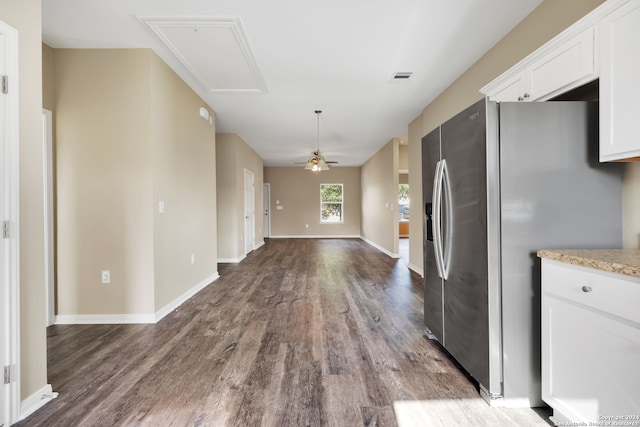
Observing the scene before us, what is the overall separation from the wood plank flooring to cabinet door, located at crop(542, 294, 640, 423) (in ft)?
0.80

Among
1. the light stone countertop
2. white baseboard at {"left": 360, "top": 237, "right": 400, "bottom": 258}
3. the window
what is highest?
the window

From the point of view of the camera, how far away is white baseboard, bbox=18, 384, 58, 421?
1536mm

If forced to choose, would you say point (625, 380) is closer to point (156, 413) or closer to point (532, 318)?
point (532, 318)

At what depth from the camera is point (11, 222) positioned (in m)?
1.47

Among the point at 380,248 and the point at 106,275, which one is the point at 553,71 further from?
the point at 380,248

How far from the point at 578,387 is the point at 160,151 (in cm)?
352

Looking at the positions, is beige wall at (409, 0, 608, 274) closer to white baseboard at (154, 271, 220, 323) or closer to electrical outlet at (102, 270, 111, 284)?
white baseboard at (154, 271, 220, 323)

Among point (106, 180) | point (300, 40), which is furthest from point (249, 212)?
point (300, 40)

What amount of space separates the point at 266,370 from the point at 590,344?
68.8 inches

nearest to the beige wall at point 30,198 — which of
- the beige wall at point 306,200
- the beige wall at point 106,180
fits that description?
the beige wall at point 106,180

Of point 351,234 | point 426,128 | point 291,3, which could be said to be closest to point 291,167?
point 351,234

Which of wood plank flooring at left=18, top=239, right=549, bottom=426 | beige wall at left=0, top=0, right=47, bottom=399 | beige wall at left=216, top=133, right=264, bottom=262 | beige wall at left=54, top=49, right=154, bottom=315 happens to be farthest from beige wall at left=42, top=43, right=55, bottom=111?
beige wall at left=216, top=133, right=264, bottom=262

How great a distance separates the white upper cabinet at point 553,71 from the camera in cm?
160

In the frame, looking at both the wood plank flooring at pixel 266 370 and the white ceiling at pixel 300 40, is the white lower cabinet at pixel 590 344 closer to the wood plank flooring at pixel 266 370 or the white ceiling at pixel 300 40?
the wood plank flooring at pixel 266 370
